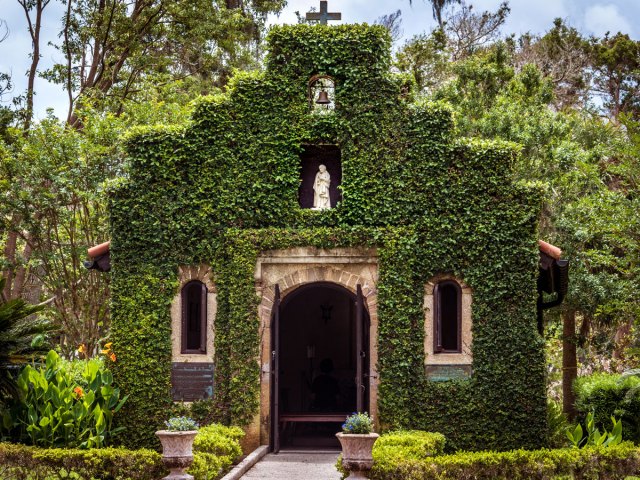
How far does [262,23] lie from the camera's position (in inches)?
1371

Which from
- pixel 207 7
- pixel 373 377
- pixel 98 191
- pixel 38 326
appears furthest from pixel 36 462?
pixel 207 7

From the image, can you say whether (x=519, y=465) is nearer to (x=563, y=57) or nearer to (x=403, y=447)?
(x=403, y=447)

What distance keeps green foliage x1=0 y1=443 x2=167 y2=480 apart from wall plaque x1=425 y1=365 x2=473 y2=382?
5.65 m

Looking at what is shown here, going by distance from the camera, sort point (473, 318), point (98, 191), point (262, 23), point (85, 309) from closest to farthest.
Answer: point (473, 318) → point (98, 191) → point (85, 309) → point (262, 23)

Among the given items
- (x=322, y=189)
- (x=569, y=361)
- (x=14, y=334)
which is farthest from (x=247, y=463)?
(x=569, y=361)

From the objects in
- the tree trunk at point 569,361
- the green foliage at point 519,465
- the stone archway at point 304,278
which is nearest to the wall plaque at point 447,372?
the stone archway at point 304,278

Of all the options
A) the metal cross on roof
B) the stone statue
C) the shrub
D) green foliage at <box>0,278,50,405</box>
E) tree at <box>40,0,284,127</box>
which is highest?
tree at <box>40,0,284,127</box>

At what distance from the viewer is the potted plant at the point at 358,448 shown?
13227 millimetres

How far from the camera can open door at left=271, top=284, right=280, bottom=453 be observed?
17317 mm

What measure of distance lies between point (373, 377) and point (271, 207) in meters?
3.63

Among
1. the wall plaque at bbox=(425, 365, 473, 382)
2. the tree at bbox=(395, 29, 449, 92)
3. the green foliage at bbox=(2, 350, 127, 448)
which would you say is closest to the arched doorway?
the wall plaque at bbox=(425, 365, 473, 382)

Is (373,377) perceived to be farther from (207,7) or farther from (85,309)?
(207,7)

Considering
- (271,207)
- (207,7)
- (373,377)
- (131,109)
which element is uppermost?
(207,7)

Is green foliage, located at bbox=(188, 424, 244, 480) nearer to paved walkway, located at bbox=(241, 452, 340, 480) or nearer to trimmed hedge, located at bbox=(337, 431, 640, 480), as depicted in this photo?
paved walkway, located at bbox=(241, 452, 340, 480)
